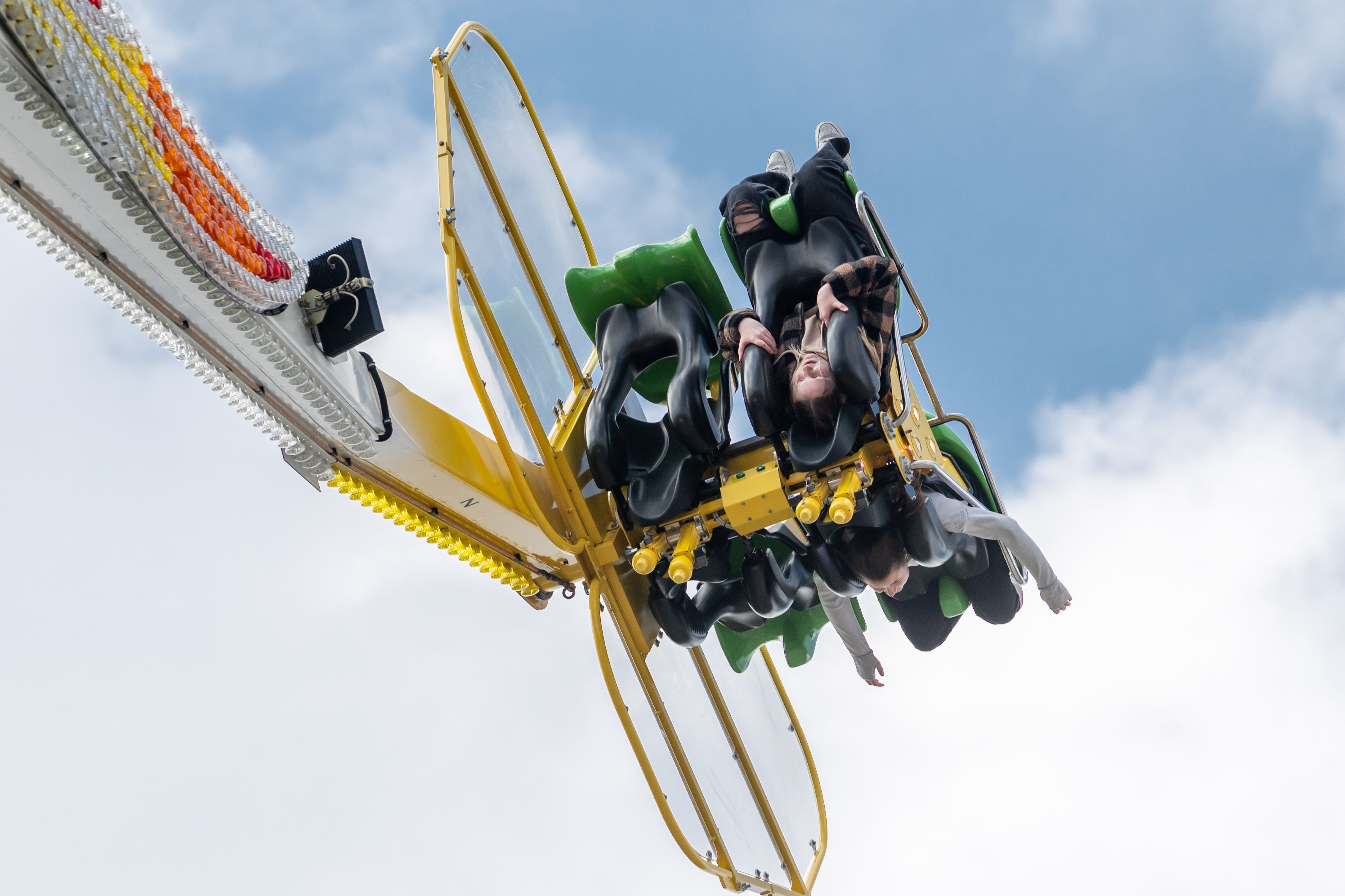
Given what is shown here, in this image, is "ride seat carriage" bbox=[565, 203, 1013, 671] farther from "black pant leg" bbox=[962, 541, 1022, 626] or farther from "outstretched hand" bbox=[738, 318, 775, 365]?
"black pant leg" bbox=[962, 541, 1022, 626]

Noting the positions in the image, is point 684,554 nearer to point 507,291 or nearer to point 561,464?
point 561,464

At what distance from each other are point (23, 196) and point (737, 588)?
4471 millimetres

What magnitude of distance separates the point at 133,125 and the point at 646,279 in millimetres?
3339

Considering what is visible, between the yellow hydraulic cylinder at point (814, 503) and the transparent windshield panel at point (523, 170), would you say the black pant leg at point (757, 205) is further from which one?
the yellow hydraulic cylinder at point (814, 503)

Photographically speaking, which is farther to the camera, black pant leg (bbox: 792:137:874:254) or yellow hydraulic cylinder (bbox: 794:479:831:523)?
black pant leg (bbox: 792:137:874:254)

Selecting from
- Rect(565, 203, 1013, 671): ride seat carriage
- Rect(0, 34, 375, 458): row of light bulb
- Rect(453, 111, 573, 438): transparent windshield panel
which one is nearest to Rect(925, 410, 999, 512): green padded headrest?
Rect(565, 203, 1013, 671): ride seat carriage

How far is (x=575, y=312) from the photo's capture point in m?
8.91

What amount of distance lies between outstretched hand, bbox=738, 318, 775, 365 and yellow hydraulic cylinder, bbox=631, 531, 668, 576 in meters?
1.05

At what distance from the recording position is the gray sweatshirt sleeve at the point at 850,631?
30.4ft

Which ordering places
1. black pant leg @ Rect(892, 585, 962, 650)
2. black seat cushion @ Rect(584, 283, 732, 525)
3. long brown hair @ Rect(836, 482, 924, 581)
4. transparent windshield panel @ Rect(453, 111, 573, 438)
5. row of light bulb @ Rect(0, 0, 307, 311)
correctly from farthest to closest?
black pant leg @ Rect(892, 585, 962, 650)
long brown hair @ Rect(836, 482, 924, 581)
black seat cushion @ Rect(584, 283, 732, 525)
transparent windshield panel @ Rect(453, 111, 573, 438)
row of light bulb @ Rect(0, 0, 307, 311)

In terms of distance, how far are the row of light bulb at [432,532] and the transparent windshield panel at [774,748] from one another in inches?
74.6

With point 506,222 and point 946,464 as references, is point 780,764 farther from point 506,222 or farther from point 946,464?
point 506,222

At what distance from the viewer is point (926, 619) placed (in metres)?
9.93

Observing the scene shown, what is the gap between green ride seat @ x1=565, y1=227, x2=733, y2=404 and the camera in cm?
869
